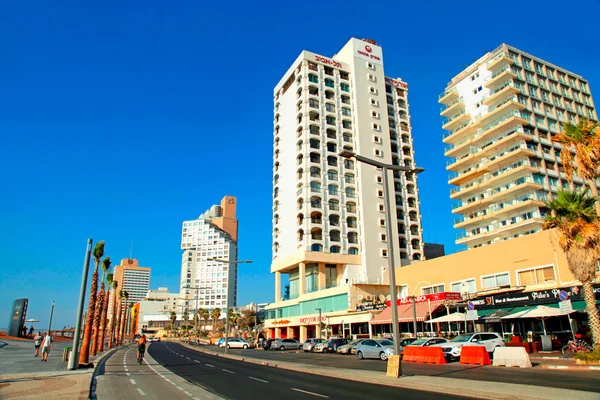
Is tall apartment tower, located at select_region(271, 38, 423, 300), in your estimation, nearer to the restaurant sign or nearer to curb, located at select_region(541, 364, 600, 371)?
the restaurant sign

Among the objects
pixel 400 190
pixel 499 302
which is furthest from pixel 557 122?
pixel 499 302

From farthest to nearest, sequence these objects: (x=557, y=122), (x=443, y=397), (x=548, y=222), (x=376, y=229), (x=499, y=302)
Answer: (x=376, y=229) < (x=557, y=122) < (x=499, y=302) < (x=548, y=222) < (x=443, y=397)

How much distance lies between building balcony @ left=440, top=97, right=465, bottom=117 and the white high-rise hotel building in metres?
11.7

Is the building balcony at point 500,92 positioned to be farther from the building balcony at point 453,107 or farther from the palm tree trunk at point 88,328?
the palm tree trunk at point 88,328

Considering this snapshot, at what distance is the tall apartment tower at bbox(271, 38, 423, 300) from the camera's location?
73312mm

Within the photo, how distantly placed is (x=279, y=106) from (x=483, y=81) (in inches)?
1540

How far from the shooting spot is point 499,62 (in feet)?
220

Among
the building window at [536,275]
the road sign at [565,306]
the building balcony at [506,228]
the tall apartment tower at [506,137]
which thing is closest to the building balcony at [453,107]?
the tall apartment tower at [506,137]

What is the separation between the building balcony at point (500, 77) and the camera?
6544 centimetres

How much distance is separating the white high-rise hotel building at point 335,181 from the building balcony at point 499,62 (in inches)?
845

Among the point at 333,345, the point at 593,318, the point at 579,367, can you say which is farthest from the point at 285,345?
the point at 579,367

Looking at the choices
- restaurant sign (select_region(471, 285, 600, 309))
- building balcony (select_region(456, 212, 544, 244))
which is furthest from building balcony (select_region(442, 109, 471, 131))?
restaurant sign (select_region(471, 285, 600, 309))

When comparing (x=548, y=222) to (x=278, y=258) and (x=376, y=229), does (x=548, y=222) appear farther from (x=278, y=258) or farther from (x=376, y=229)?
(x=278, y=258)

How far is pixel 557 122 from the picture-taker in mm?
Answer: 69500
